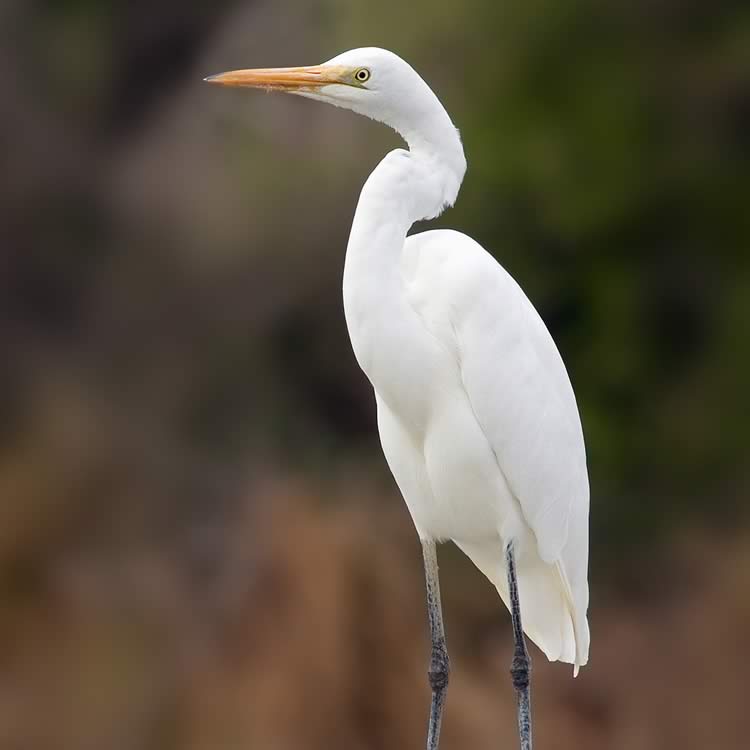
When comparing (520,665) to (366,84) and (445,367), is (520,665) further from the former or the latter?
(366,84)

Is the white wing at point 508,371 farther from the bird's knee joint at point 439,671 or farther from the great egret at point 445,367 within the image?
the bird's knee joint at point 439,671

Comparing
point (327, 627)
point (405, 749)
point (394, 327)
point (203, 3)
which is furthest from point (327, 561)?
point (394, 327)

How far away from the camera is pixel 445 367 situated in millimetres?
1852

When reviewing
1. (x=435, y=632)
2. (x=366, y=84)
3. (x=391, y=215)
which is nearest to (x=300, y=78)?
(x=366, y=84)

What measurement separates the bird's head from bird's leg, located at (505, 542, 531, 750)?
0.60 meters

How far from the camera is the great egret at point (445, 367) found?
70.7 inches

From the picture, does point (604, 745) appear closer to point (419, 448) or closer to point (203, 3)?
point (419, 448)

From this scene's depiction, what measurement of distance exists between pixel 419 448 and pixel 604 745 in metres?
2.35

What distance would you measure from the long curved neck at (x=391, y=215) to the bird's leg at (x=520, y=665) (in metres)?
0.35

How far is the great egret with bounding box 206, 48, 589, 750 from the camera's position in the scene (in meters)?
1.79

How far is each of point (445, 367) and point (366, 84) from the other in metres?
0.38

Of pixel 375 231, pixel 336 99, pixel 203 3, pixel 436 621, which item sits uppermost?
pixel 203 3

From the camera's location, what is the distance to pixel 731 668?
161 inches

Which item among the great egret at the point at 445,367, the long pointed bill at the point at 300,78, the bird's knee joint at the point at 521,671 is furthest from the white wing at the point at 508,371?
the long pointed bill at the point at 300,78
